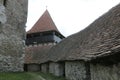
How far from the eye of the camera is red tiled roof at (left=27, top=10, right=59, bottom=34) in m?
25.2

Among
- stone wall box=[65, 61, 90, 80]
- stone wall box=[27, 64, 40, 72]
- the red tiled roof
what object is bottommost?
stone wall box=[27, 64, 40, 72]

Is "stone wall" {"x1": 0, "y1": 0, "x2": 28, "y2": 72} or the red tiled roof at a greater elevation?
the red tiled roof

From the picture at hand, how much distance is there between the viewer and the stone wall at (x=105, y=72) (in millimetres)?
4406

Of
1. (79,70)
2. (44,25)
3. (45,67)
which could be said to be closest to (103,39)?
(79,70)

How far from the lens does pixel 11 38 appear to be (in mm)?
13516

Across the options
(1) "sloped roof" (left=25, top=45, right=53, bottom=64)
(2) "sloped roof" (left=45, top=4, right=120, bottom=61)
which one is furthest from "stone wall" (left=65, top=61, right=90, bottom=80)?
(1) "sloped roof" (left=25, top=45, right=53, bottom=64)

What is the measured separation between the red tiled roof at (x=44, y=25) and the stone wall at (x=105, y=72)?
18.7 m

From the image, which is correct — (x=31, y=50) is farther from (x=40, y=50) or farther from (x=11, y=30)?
(x=11, y=30)

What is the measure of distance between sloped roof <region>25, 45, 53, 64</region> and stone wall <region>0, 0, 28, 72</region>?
23.2 ft

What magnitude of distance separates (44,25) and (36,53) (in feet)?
15.6

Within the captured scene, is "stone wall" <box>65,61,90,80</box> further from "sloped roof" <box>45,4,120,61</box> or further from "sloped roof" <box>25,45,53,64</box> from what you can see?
"sloped roof" <box>25,45,53,64</box>

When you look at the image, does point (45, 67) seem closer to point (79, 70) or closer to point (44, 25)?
point (44, 25)

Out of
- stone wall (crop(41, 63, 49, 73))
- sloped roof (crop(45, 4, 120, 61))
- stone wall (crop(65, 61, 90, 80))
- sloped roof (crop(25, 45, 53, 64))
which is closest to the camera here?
sloped roof (crop(45, 4, 120, 61))

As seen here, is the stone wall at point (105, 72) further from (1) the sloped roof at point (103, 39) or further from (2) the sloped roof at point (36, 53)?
(2) the sloped roof at point (36, 53)
